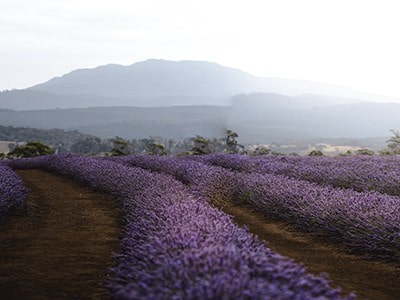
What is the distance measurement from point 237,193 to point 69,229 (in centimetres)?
293

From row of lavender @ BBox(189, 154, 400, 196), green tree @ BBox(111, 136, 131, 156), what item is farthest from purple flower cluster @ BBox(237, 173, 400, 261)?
green tree @ BBox(111, 136, 131, 156)

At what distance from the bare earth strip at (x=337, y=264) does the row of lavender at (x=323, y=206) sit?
151 millimetres

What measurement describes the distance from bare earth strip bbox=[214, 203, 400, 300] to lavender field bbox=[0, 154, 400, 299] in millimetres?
163

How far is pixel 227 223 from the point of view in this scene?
4125mm

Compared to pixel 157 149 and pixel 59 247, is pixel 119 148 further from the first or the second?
pixel 59 247

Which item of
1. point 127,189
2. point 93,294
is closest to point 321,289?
point 93,294

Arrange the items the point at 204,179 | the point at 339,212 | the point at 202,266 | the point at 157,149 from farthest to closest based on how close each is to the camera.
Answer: the point at 157,149
the point at 204,179
the point at 339,212
the point at 202,266

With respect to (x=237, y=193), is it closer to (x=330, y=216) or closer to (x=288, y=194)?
(x=288, y=194)

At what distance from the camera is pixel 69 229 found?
19.7 feet

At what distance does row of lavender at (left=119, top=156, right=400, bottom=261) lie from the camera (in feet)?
16.7

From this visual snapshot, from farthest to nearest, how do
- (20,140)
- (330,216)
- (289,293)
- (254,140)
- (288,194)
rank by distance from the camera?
(254,140) < (20,140) < (288,194) < (330,216) < (289,293)

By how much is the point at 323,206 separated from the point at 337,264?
1.19 m

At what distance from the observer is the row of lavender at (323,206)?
5.10 meters

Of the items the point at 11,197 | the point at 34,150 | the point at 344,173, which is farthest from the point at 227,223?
the point at 34,150
